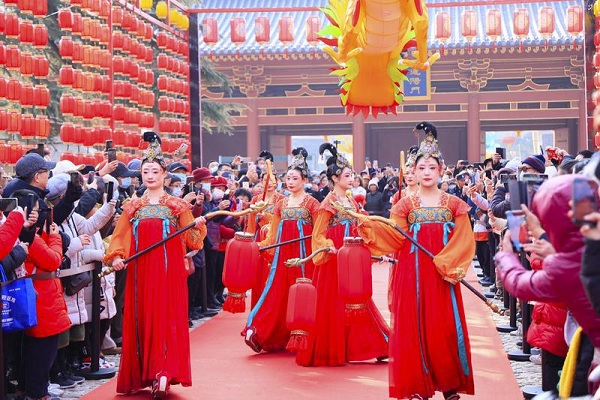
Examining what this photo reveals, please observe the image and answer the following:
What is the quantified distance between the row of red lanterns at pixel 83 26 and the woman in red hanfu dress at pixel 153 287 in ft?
18.3

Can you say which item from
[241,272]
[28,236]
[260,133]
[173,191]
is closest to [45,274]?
[28,236]

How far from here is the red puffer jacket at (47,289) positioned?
662 centimetres

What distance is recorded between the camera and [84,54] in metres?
12.8

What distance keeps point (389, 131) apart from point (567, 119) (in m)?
4.60

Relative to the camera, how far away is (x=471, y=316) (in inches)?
455

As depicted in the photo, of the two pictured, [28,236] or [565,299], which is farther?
[28,236]

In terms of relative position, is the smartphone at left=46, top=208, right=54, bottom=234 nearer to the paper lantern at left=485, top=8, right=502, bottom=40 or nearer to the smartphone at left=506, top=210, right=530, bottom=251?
the smartphone at left=506, top=210, right=530, bottom=251

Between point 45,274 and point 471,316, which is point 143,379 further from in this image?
point 471,316

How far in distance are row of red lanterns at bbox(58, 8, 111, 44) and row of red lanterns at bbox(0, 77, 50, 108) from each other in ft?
4.80

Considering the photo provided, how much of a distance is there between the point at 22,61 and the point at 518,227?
334 inches

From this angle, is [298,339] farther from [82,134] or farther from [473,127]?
[473,127]

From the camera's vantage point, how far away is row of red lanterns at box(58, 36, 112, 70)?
40.7ft

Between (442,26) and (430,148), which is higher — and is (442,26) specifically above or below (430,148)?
above

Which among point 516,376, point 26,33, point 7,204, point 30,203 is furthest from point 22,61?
point 516,376
